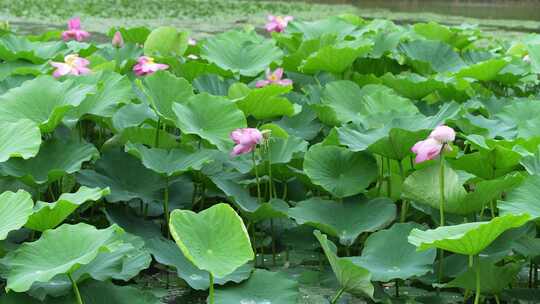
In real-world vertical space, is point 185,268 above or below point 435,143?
below

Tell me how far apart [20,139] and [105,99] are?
328mm

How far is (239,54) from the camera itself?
2488 millimetres

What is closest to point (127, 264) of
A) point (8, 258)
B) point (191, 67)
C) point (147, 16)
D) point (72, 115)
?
point (8, 258)

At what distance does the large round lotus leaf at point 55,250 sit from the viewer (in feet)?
4.14

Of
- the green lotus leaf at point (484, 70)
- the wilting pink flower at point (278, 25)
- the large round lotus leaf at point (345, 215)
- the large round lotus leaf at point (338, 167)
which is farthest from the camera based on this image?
the wilting pink flower at point (278, 25)

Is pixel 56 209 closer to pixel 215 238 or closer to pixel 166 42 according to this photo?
pixel 215 238

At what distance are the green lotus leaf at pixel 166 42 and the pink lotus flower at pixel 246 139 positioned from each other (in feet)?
3.26

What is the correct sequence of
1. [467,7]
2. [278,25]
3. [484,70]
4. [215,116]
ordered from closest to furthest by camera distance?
[215,116] → [484,70] → [278,25] → [467,7]

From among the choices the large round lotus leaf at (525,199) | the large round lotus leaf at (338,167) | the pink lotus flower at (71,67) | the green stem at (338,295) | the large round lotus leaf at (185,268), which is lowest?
the green stem at (338,295)

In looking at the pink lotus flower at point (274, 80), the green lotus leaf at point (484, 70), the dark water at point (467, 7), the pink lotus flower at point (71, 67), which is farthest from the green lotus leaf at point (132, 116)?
the dark water at point (467, 7)

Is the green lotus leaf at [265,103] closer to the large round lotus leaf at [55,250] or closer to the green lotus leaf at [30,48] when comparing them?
the large round lotus leaf at [55,250]

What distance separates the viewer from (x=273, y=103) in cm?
192

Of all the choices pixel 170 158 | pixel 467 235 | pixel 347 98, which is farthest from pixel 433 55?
pixel 467 235

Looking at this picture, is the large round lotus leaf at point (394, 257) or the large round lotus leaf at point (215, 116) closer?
the large round lotus leaf at point (394, 257)
